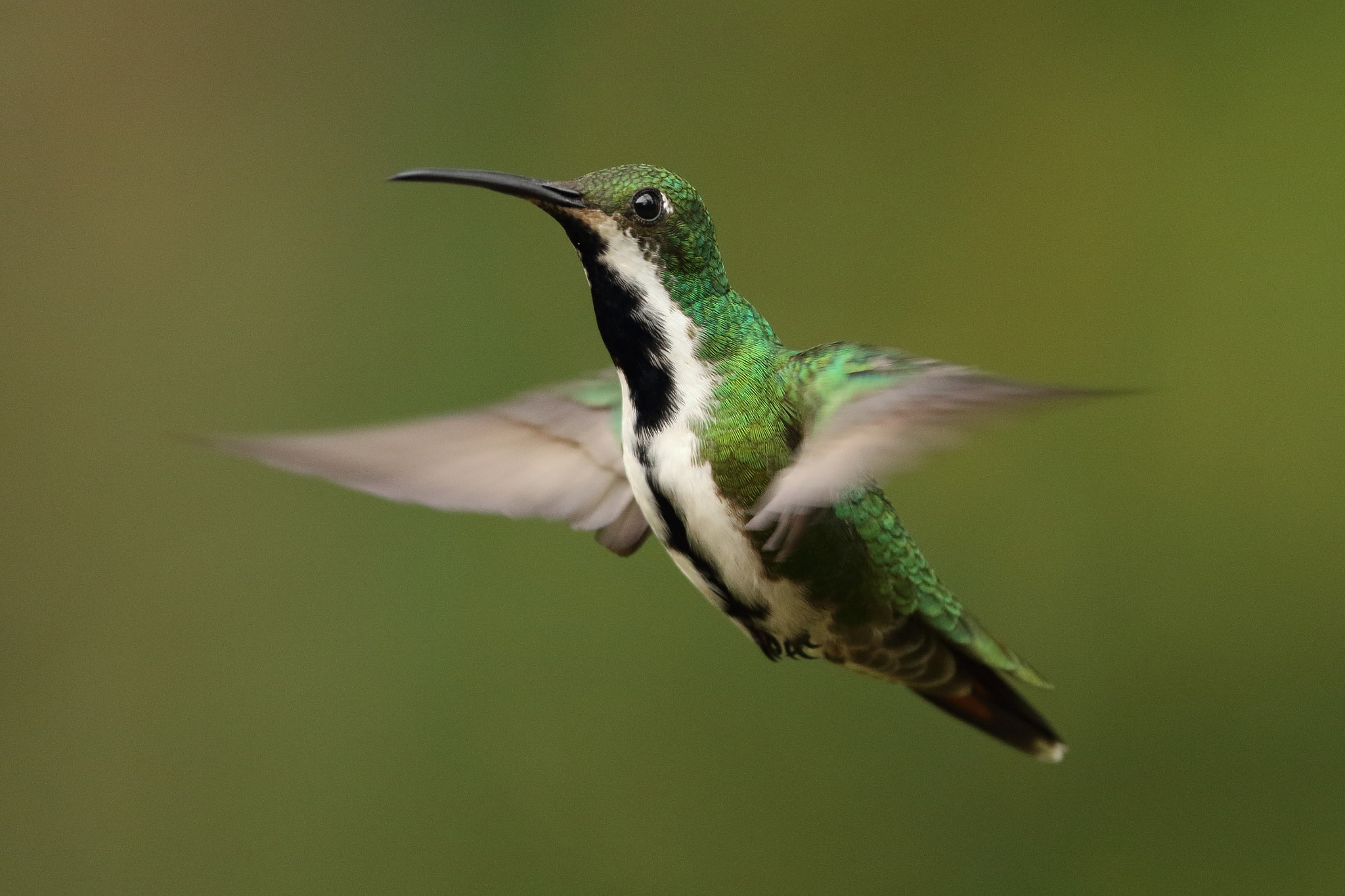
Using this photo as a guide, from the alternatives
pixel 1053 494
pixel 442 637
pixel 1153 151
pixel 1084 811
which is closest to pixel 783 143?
pixel 1153 151

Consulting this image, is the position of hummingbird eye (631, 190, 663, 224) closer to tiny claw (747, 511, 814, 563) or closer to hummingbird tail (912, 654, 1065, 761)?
tiny claw (747, 511, 814, 563)

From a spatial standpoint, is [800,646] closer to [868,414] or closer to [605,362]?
[868,414]

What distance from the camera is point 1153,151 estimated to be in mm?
2736

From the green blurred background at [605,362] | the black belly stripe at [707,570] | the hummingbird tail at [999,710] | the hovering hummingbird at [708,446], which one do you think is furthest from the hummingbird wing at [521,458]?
the green blurred background at [605,362]

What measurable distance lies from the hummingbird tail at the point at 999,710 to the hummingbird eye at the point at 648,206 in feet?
1.83

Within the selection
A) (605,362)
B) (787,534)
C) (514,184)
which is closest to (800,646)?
(787,534)

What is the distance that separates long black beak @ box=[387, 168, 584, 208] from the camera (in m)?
0.97

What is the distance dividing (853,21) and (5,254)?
6.12ft

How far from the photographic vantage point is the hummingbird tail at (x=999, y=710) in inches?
52.2

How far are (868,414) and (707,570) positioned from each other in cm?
20

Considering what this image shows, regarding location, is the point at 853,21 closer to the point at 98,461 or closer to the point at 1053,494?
the point at 1053,494

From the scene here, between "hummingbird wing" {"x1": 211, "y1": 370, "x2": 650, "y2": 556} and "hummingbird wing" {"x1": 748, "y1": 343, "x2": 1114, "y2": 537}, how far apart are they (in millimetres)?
249

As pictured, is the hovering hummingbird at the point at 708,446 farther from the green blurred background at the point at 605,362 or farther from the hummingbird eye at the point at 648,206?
the green blurred background at the point at 605,362

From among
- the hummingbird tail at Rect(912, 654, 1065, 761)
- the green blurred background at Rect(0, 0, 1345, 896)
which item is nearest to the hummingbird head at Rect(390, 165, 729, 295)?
the hummingbird tail at Rect(912, 654, 1065, 761)
